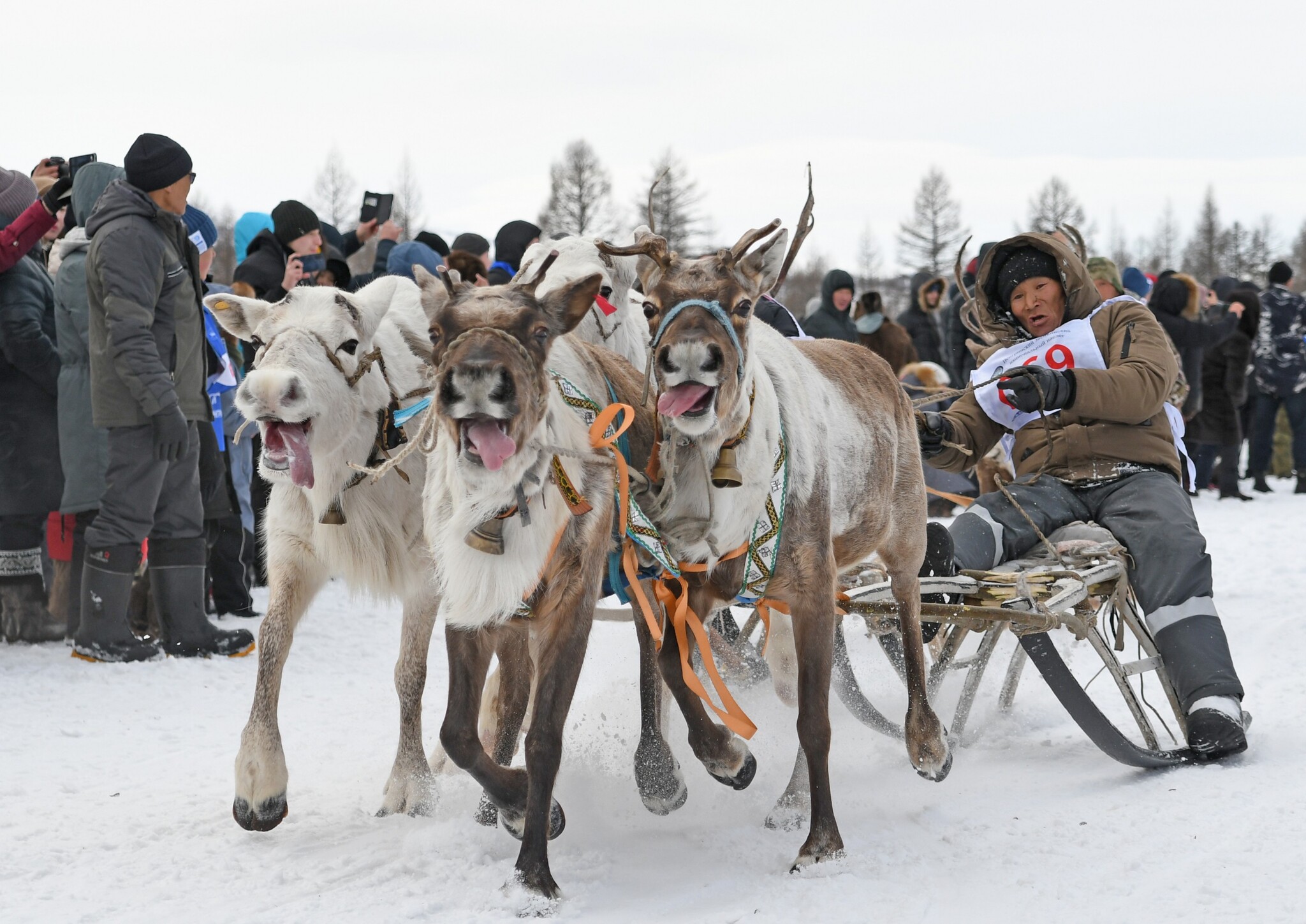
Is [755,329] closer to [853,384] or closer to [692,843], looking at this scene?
[853,384]

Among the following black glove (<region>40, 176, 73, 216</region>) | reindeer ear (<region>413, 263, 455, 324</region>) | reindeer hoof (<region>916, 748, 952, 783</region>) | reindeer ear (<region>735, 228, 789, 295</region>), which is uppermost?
black glove (<region>40, 176, 73, 216</region>)

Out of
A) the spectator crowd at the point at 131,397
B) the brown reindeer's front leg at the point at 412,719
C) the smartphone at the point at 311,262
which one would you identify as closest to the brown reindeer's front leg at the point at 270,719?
the brown reindeer's front leg at the point at 412,719

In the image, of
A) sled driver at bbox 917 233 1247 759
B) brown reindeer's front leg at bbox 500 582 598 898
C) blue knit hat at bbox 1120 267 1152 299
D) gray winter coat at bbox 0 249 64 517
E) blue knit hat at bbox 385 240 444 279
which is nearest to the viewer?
brown reindeer's front leg at bbox 500 582 598 898

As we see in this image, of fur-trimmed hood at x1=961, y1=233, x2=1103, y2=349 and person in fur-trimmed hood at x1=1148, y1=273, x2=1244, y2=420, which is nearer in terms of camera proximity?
fur-trimmed hood at x1=961, y1=233, x2=1103, y2=349

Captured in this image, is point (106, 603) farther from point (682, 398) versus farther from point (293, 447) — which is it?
point (682, 398)

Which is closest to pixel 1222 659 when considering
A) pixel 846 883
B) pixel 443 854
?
pixel 846 883

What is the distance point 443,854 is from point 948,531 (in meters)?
2.79

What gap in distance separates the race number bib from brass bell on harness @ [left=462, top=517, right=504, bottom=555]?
2.73 m

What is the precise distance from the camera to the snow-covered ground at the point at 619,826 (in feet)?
11.2

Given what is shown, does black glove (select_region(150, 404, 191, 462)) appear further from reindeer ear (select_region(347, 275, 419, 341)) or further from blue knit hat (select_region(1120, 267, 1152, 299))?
blue knit hat (select_region(1120, 267, 1152, 299))

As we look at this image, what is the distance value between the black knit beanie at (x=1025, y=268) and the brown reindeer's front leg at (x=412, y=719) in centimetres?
314

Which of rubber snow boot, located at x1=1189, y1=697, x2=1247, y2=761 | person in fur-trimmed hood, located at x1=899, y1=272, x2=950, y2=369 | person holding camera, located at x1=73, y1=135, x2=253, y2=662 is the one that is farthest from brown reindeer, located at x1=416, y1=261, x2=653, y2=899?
person in fur-trimmed hood, located at x1=899, y1=272, x2=950, y2=369

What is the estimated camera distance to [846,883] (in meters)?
3.55

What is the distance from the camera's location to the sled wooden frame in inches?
185
